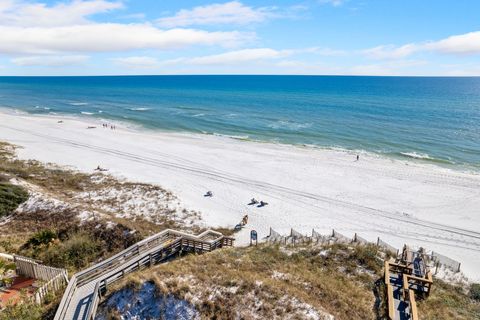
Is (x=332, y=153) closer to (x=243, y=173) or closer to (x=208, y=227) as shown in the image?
(x=243, y=173)

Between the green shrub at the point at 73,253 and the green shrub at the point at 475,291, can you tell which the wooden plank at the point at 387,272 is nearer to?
the green shrub at the point at 475,291

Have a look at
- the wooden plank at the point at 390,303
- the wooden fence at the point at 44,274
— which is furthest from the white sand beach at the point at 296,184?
the wooden fence at the point at 44,274

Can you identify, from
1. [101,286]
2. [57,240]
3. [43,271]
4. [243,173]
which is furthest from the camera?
[243,173]

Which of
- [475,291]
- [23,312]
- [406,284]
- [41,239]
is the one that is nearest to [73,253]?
[41,239]

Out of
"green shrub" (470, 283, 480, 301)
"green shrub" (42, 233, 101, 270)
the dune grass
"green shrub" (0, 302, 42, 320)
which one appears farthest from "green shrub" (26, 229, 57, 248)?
"green shrub" (470, 283, 480, 301)

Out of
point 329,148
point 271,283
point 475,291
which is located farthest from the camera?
point 329,148

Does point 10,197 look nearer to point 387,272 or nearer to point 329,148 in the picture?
point 387,272

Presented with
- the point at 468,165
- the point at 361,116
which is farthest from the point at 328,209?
the point at 361,116
